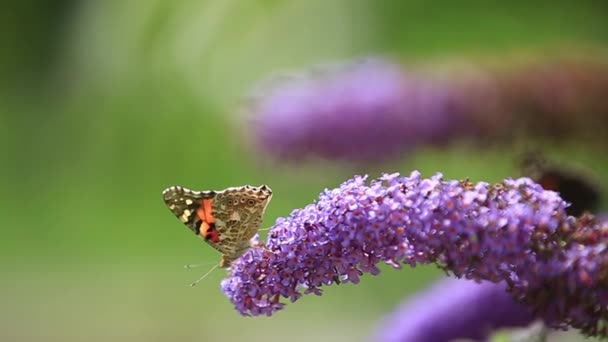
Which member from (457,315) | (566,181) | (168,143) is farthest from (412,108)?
(168,143)

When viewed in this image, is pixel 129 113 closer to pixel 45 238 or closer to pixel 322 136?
pixel 322 136

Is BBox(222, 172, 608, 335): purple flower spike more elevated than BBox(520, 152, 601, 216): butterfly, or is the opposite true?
BBox(520, 152, 601, 216): butterfly

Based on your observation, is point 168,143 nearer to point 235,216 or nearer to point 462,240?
point 235,216

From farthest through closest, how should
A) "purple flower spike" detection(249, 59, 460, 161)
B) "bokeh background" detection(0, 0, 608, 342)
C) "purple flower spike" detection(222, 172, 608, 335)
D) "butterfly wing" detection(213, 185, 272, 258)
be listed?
"purple flower spike" detection(249, 59, 460, 161), "bokeh background" detection(0, 0, 608, 342), "butterfly wing" detection(213, 185, 272, 258), "purple flower spike" detection(222, 172, 608, 335)

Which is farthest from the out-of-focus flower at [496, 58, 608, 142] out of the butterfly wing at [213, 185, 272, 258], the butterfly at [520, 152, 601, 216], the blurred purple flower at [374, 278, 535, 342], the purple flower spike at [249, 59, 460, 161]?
the butterfly wing at [213, 185, 272, 258]

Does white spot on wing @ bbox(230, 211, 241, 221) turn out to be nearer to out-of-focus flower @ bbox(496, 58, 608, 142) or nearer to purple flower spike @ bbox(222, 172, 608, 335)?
purple flower spike @ bbox(222, 172, 608, 335)

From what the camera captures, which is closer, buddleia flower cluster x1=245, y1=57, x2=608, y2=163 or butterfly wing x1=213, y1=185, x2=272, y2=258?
butterfly wing x1=213, y1=185, x2=272, y2=258

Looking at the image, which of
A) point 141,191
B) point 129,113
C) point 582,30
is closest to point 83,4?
point 129,113
